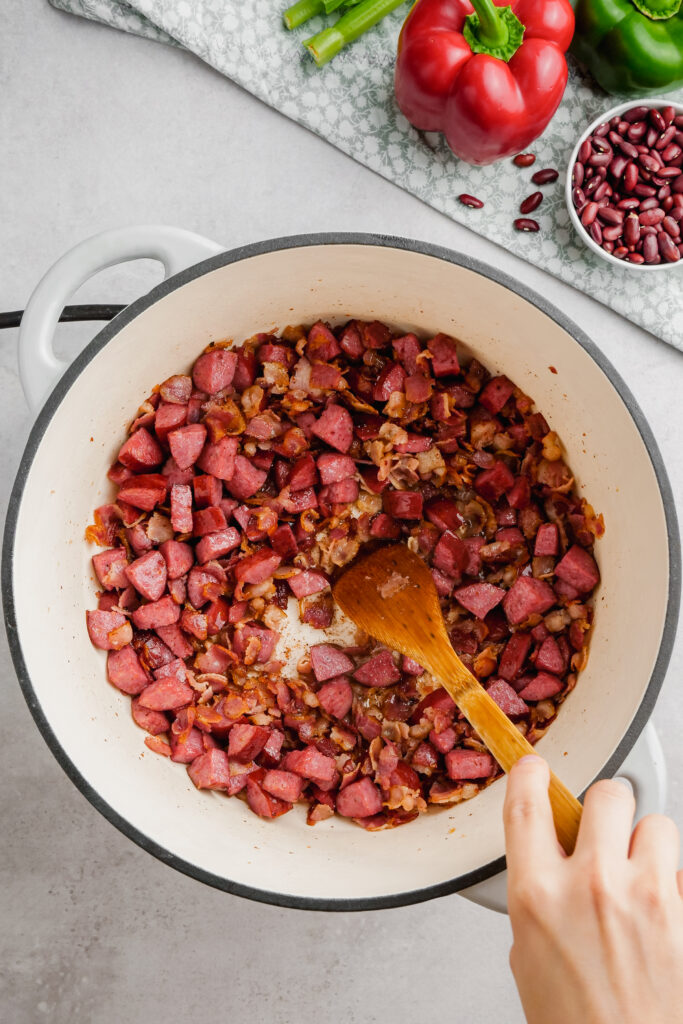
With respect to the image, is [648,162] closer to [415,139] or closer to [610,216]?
[610,216]

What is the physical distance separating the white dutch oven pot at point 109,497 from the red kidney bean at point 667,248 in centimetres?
45

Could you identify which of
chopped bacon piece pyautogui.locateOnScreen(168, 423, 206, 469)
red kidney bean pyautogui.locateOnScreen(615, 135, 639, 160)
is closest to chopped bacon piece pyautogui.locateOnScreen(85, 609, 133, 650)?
chopped bacon piece pyautogui.locateOnScreen(168, 423, 206, 469)

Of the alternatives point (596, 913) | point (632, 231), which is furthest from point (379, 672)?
point (632, 231)

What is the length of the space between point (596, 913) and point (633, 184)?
1.39m

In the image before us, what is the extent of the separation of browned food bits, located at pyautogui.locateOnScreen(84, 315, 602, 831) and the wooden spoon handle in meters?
0.24

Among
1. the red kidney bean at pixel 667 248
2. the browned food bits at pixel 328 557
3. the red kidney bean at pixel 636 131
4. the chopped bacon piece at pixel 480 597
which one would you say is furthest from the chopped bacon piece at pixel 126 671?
the red kidney bean at pixel 636 131

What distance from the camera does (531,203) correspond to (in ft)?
5.58

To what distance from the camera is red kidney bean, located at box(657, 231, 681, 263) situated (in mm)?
1663

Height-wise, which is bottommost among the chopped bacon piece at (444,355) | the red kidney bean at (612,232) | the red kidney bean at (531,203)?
the chopped bacon piece at (444,355)

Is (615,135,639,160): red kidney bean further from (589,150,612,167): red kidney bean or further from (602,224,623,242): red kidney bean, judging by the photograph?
(602,224,623,242): red kidney bean

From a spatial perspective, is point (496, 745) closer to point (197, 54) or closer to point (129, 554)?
point (129, 554)

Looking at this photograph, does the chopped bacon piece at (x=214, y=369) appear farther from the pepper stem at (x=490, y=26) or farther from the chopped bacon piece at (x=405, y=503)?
the pepper stem at (x=490, y=26)

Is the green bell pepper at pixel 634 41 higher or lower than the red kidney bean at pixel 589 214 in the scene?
higher

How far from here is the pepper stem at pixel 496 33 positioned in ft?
5.21
